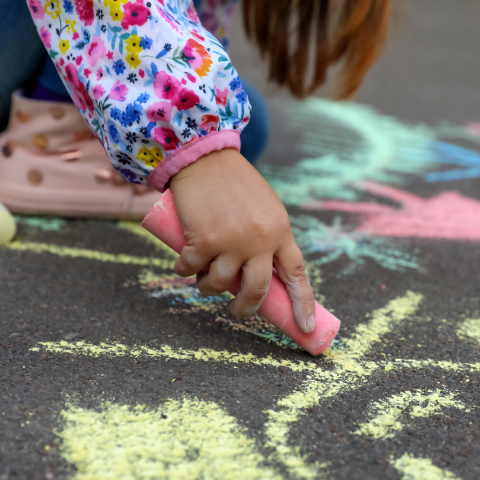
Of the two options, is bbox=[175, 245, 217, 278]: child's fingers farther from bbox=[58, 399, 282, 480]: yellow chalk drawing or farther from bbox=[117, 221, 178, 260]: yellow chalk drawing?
bbox=[117, 221, 178, 260]: yellow chalk drawing

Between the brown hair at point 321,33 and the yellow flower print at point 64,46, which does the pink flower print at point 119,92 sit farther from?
the brown hair at point 321,33

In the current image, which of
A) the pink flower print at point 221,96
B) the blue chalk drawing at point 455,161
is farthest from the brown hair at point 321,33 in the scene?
the pink flower print at point 221,96

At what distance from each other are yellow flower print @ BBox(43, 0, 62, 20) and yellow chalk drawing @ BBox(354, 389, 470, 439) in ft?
1.88

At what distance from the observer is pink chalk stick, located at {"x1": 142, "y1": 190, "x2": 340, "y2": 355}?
0.60 metres

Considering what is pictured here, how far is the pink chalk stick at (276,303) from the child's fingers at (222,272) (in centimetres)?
4

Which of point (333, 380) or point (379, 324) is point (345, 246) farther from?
point (333, 380)

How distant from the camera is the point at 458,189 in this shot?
1.28m

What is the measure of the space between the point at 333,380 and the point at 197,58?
1.27 feet

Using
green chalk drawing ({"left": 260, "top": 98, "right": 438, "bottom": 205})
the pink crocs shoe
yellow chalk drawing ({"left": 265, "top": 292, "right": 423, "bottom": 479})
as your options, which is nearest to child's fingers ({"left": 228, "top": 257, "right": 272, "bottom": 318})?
yellow chalk drawing ({"left": 265, "top": 292, "right": 423, "bottom": 479})

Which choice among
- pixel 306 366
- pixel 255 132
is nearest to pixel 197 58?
pixel 306 366

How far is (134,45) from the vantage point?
581mm

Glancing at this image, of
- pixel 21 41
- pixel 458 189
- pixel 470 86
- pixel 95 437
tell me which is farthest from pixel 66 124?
pixel 470 86

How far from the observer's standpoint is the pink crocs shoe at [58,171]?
977 mm

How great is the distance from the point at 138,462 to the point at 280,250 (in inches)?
10.4
